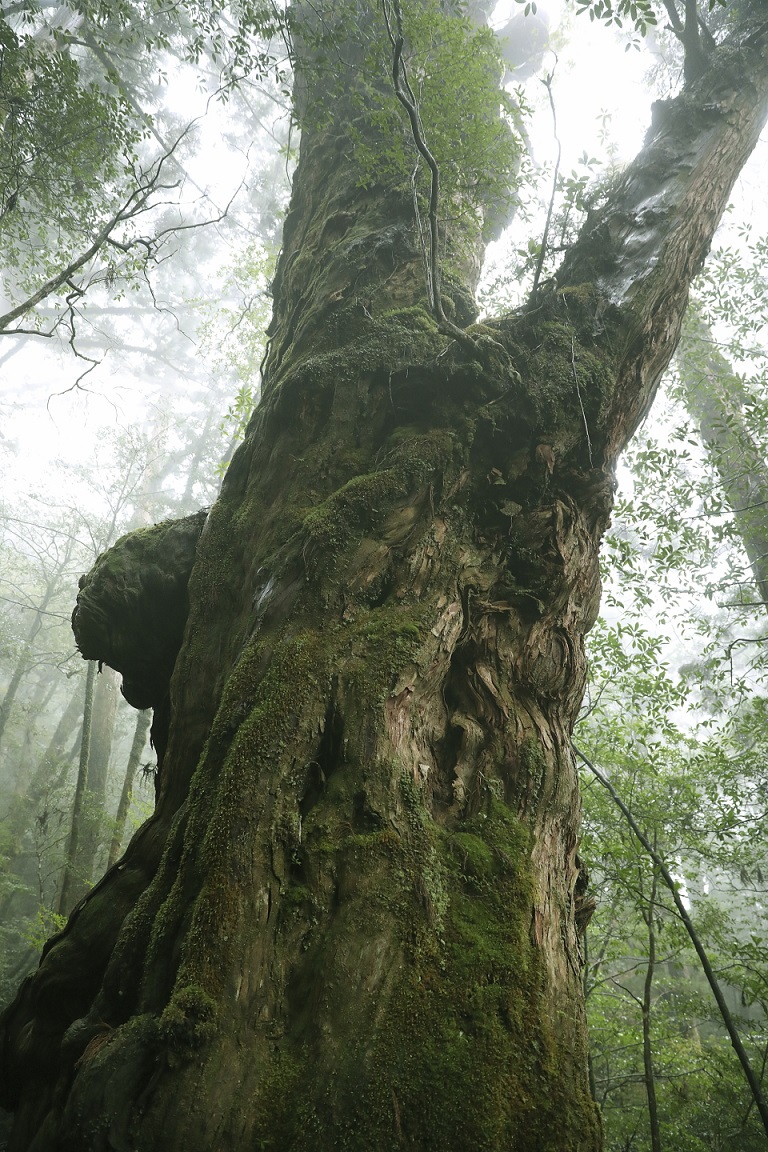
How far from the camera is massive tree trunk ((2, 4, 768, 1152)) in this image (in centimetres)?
188

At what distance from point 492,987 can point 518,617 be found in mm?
1701

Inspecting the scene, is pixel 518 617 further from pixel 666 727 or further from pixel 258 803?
pixel 666 727

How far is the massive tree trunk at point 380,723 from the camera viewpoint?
6.15 ft

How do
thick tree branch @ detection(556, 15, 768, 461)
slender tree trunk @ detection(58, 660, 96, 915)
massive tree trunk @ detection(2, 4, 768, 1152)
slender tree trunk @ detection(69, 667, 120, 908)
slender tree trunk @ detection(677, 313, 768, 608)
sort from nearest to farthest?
massive tree trunk @ detection(2, 4, 768, 1152) < thick tree branch @ detection(556, 15, 768, 461) < slender tree trunk @ detection(677, 313, 768, 608) < slender tree trunk @ detection(58, 660, 96, 915) < slender tree trunk @ detection(69, 667, 120, 908)

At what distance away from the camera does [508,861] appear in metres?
2.44

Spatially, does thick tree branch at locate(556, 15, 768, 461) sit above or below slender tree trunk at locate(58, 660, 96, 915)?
above

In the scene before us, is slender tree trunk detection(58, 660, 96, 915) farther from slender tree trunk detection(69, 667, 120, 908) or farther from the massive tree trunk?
the massive tree trunk

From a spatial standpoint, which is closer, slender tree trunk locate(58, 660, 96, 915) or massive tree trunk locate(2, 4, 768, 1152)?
massive tree trunk locate(2, 4, 768, 1152)

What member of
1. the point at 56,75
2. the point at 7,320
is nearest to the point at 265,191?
the point at 56,75

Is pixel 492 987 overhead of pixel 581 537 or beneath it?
beneath

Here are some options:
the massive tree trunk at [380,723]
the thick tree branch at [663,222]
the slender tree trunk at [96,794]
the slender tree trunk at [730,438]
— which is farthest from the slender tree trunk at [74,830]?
the slender tree trunk at [730,438]

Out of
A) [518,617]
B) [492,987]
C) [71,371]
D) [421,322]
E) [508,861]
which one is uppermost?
[71,371]

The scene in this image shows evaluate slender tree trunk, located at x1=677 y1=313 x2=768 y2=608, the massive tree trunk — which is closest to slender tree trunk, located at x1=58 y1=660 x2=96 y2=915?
the massive tree trunk

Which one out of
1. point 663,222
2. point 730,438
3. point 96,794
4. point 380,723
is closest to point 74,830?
point 96,794
